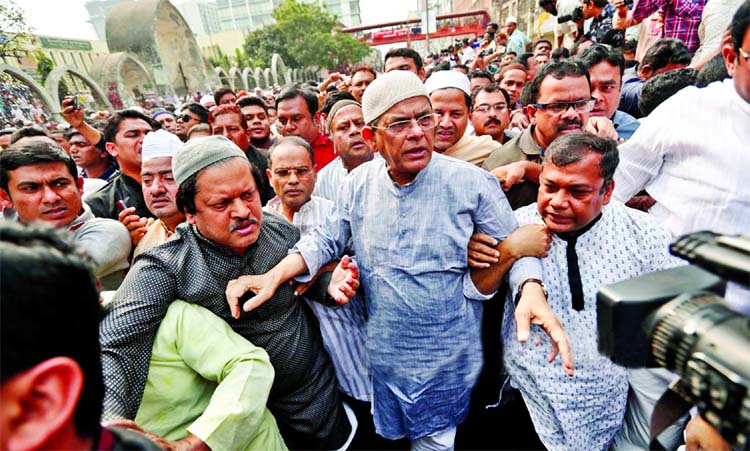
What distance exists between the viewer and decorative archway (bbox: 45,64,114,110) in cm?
1101

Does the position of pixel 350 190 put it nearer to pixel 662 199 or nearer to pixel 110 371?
pixel 110 371

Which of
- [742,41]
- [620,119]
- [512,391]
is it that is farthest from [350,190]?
[620,119]

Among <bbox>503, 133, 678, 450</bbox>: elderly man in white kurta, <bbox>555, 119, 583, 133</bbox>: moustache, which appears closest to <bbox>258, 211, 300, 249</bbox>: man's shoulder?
<bbox>503, 133, 678, 450</bbox>: elderly man in white kurta

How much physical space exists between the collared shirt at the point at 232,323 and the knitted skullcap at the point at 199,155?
28 centimetres

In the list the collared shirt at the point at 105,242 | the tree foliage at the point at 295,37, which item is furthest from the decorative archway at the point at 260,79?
the collared shirt at the point at 105,242

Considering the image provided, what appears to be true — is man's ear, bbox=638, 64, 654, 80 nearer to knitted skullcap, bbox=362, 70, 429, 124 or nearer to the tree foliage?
knitted skullcap, bbox=362, 70, 429, 124

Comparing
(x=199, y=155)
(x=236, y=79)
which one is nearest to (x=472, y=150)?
(x=199, y=155)

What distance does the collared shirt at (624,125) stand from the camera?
2.93 metres

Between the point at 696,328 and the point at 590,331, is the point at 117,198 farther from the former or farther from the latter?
the point at 696,328

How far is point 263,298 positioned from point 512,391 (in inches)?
68.4

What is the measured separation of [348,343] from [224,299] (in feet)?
2.60

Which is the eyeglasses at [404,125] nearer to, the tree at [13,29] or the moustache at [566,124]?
the moustache at [566,124]

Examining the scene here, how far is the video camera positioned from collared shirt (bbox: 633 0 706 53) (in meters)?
5.31

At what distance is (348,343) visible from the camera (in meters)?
2.17
